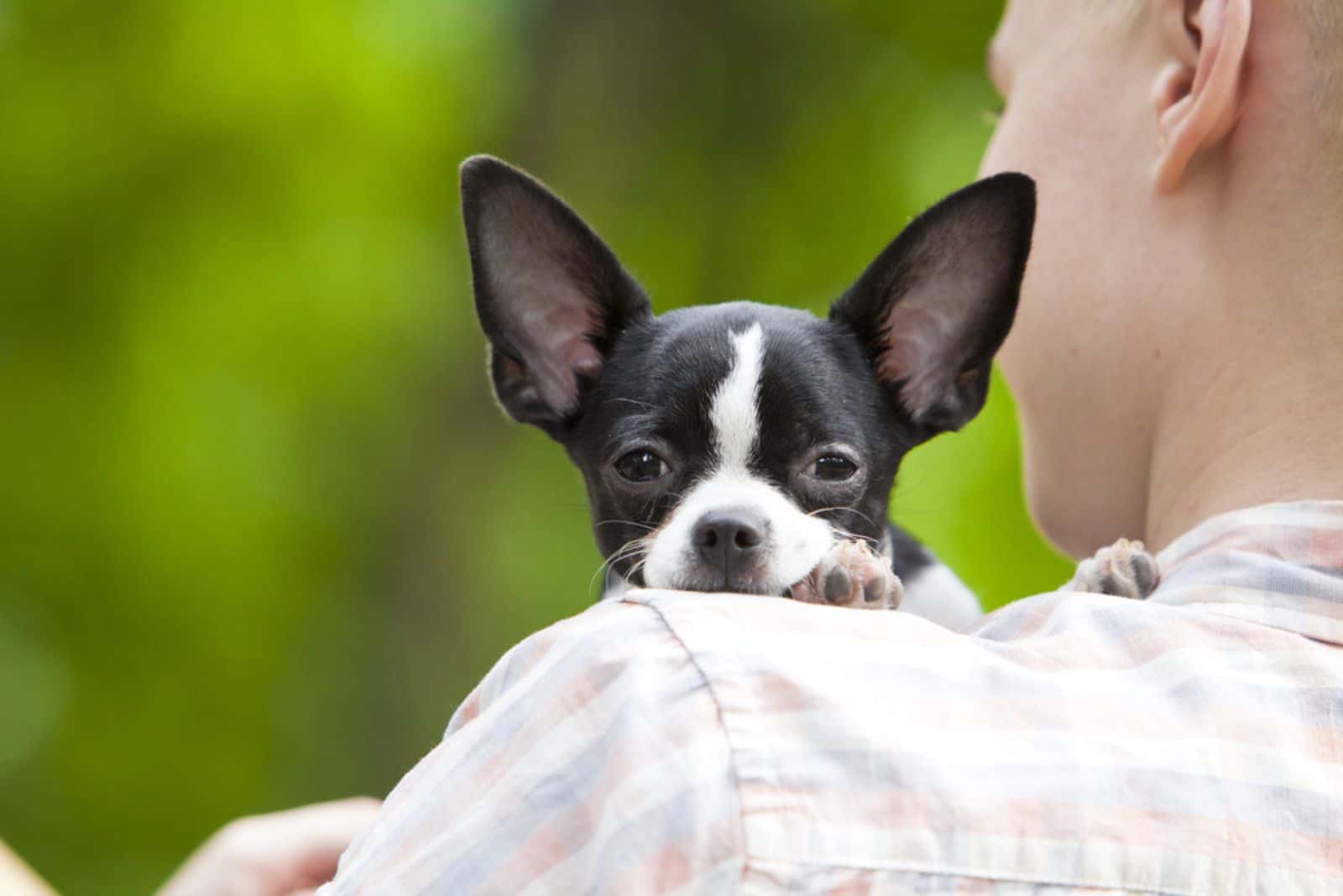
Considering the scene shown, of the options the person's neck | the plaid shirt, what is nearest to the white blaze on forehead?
the person's neck

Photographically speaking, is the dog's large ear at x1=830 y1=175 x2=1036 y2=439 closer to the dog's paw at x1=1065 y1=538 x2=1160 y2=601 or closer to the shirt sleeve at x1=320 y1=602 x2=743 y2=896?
the dog's paw at x1=1065 y1=538 x2=1160 y2=601

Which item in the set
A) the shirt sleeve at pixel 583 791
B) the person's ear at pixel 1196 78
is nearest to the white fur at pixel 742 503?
the person's ear at pixel 1196 78

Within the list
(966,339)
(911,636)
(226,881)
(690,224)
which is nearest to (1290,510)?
(911,636)

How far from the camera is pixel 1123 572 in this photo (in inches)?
68.7

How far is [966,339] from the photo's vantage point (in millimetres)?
2023

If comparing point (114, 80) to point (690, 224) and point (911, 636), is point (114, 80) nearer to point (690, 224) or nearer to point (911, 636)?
point (690, 224)

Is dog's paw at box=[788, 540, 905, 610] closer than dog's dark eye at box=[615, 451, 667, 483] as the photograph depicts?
Yes

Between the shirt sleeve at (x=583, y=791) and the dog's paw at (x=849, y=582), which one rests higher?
the shirt sleeve at (x=583, y=791)

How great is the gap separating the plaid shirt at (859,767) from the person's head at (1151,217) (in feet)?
1.36

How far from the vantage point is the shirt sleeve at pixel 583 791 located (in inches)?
37.0

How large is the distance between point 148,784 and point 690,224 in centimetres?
302

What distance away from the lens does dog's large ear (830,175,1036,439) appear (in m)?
1.83

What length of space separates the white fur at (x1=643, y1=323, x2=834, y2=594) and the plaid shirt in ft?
2.00

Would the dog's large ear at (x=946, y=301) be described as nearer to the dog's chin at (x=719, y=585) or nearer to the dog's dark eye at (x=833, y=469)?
the dog's dark eye at (x=833, y=469)
